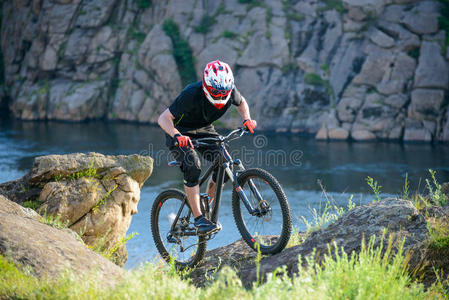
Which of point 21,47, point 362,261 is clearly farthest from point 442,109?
point 21,47

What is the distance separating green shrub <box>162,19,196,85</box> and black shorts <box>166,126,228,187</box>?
4568 cm

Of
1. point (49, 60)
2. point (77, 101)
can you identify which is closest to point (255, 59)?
point (77, 101)

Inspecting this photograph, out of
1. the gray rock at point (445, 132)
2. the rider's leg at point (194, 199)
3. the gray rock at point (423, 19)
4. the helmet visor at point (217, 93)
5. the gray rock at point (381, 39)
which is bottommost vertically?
the gray rock at point (445, 132)

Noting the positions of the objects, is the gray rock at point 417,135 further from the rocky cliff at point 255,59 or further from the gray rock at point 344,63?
the gray rock at point 344,63

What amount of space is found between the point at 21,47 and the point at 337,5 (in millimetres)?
41103

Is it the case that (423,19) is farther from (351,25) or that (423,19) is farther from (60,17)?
(60,17)

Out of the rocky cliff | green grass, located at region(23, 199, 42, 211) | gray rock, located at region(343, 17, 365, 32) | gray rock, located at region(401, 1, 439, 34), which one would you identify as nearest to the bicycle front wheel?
green grass, located at region(23, 199, 42, 211)

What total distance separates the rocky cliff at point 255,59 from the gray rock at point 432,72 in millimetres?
92

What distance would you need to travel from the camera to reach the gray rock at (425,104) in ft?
125

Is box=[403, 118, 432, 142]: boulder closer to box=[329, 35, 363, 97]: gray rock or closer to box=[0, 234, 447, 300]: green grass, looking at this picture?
box=[329, 35, 363, 97]: gray rock

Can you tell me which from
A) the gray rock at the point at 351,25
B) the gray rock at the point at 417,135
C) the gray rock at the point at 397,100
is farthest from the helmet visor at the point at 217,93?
the gray rock at the point at 351,25

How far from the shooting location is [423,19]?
4066cm

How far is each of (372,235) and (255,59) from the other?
4437 centimetres

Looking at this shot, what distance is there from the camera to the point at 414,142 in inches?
1532
